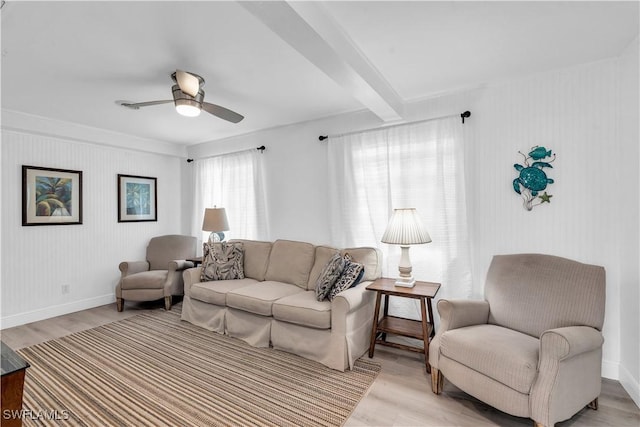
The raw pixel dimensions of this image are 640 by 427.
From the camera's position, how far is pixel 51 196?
384 centimetres

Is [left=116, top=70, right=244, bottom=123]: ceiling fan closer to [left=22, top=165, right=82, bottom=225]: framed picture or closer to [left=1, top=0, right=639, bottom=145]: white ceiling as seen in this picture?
[left=1, top=0, right=639, bottom=145]: white ceiling

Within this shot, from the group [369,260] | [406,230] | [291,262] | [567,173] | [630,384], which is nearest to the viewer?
[630,384]

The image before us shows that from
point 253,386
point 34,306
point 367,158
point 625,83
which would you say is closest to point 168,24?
point 367,158

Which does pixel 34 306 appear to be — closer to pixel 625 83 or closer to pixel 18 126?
pixel 18 126

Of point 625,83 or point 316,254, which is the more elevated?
point 625,83

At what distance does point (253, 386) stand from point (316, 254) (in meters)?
1.52

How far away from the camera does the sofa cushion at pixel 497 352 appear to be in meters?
1.72

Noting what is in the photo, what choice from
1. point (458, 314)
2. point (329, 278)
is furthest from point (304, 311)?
point (458, 314)

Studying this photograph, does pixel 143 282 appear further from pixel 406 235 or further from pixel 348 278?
pixel 406 235

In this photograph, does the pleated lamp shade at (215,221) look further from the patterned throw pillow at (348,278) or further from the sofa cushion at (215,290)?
the patterned throw pillow at (348,278)

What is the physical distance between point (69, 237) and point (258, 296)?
2954 millimetres

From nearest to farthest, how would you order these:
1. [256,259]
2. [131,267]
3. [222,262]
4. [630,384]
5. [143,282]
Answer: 1. [630,384]
2. [222,262]
3. [256,259]
4. [143,282]
5. [131,267]

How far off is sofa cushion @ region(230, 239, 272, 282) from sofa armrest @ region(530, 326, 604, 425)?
2.81m

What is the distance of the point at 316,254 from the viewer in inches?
137
